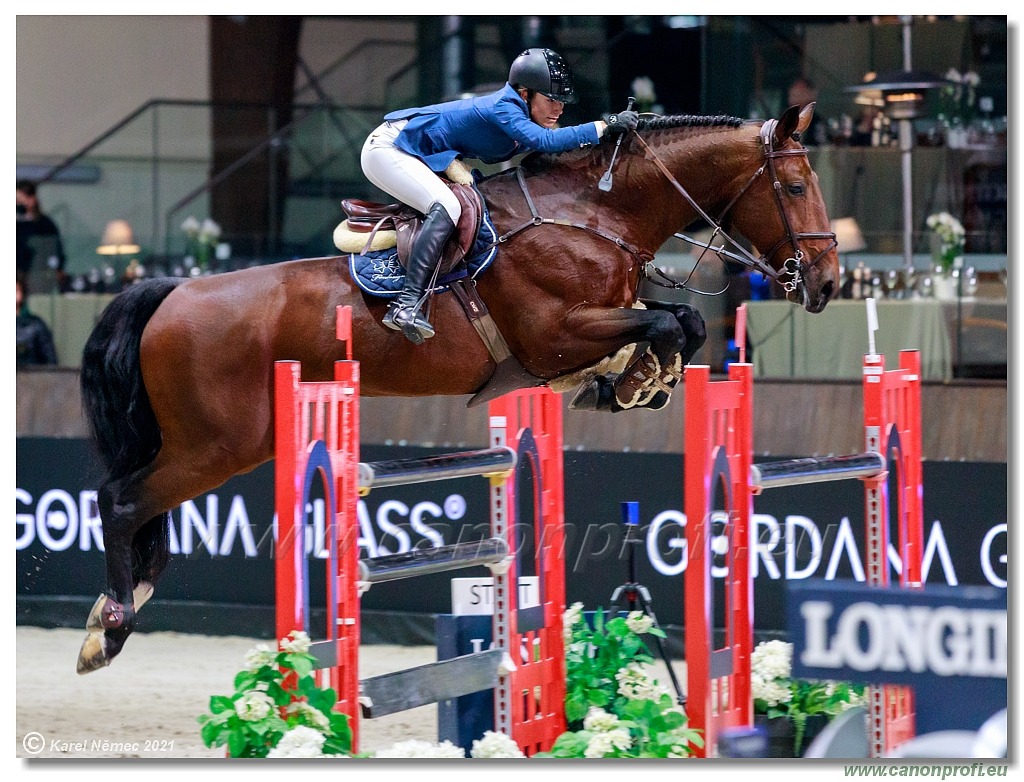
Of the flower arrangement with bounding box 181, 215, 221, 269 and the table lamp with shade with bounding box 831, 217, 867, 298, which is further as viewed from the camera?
the flower arrangement with bounding box 181, 215, 221, 269

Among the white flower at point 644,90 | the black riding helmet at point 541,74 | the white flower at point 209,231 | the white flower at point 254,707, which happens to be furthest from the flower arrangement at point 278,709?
Answer: the white flower at point 644,90

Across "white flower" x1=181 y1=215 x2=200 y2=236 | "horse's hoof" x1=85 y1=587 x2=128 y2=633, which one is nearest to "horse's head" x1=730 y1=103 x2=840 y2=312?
"horse's hoof" x1=85 y1=587 x2=128 y2=633

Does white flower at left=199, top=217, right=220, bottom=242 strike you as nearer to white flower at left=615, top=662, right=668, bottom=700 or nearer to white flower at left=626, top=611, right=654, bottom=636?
white flower at left=626, top=611, right=654, bottom=636

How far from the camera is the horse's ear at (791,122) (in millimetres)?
3936

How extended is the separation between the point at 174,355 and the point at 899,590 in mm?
2411

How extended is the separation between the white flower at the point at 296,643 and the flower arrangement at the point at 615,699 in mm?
882

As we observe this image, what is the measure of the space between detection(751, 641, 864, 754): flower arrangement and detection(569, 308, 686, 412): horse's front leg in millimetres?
895

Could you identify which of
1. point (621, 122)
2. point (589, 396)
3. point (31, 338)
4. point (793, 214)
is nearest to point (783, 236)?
point (793, 214)

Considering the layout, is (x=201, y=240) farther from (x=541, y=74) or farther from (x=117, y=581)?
(x=541, y=74)

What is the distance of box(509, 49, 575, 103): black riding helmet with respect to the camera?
153 inches

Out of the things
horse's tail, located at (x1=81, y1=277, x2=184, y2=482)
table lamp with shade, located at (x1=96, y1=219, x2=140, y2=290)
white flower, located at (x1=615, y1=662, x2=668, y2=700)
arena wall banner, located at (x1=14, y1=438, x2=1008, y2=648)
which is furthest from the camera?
table lamp with shade, located at (x1=96, y1=219, x2=140, y2=290)

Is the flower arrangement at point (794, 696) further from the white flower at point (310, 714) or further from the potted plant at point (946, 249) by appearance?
the potted plant at point (946, 249)

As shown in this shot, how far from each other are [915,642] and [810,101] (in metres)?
5.19
